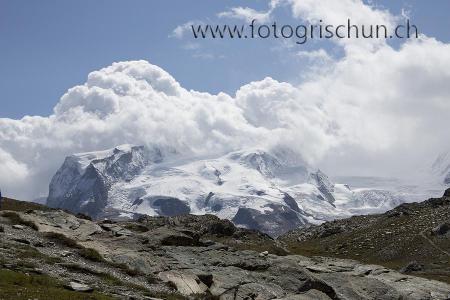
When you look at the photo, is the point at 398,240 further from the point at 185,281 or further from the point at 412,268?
the point at 185,281

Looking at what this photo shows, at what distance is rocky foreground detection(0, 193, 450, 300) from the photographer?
132 ft

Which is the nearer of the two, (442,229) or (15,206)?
(15,206)

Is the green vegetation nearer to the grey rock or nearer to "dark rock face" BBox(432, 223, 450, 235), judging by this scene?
the grey rock

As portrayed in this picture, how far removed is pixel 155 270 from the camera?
50.3m

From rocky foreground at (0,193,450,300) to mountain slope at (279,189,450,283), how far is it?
41.3 m

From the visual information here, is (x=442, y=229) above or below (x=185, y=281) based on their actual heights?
above

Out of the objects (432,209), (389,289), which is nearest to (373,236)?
(432,209)

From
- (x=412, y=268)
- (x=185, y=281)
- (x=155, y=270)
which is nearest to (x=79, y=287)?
(x=185, y=281)

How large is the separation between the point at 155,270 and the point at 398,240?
94.4 meters

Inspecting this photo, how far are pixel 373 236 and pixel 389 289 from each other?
87716 mm

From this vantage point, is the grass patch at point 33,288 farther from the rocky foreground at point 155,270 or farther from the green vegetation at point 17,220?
the green vegetation at point 17,220

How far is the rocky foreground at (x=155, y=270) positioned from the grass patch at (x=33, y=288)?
0.19 feet

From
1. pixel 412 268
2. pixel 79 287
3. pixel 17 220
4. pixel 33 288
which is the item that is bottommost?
pixel 412 268

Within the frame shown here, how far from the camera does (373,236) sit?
461 feet
